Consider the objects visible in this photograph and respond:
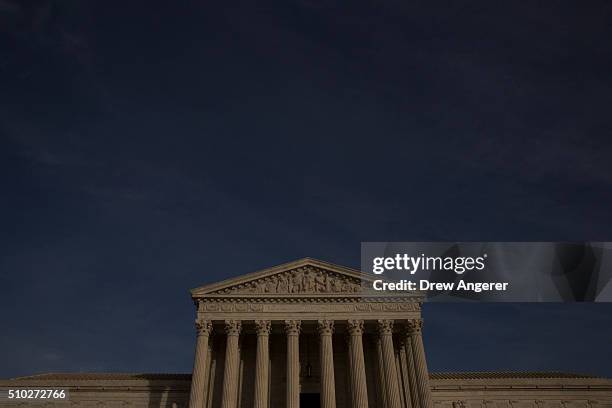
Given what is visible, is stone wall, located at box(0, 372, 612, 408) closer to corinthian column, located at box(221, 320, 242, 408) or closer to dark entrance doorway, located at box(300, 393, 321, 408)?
dark entrance doorway, located at box(300, 393, 321, 408)

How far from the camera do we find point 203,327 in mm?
38312

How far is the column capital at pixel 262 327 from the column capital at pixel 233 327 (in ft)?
4.35

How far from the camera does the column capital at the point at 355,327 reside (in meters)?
38.5

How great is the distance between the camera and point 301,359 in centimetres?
4141

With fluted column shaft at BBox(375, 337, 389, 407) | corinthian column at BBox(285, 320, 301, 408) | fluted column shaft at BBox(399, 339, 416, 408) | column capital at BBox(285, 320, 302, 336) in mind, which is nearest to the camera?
corinthian column at BBox(285, 320, 301, 408)

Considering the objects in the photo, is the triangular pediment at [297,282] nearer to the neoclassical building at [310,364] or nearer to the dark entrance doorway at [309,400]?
the neoclassical building at [310,364]

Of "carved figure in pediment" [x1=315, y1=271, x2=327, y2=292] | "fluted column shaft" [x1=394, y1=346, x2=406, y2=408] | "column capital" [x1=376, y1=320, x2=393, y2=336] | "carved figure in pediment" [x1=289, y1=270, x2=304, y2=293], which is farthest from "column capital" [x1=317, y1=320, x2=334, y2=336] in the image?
"fluted column shaft" [x1=394, y1=346, x2=406, y2=408]

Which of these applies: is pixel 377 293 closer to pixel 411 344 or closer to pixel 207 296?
pixel 411 344

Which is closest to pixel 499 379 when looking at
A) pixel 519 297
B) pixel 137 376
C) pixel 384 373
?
pixel 384 373

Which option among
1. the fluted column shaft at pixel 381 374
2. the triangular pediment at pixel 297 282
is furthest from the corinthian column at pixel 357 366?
the triangular pediment at pixel 297 282

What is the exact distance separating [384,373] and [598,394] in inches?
786

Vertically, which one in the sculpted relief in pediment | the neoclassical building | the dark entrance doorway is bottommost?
the dark entrance doorway

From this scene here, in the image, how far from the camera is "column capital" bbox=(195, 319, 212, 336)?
38.2 meters

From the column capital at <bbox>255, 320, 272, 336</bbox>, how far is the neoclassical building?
76 millimetres
